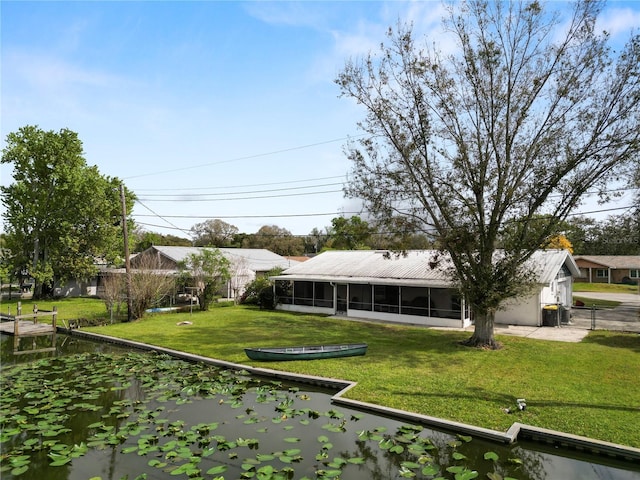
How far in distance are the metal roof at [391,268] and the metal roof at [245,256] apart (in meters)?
7.91

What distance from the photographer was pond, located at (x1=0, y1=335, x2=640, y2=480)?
6977mm

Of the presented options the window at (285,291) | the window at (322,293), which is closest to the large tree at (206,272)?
the window at (285,291)

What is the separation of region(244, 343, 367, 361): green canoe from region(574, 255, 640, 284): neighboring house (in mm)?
49959

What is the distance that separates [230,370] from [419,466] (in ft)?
25.0

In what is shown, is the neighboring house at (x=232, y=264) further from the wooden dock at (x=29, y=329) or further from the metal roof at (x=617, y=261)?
the metal roof at (x=617, y=261)

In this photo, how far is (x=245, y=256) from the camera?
123 ft

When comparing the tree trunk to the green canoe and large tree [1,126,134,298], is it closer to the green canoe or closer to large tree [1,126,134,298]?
the green canoe

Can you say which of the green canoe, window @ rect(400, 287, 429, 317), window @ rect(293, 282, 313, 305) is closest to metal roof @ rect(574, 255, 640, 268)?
window @ rect(400, 287, 429, 317)

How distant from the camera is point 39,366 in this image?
13844 mm

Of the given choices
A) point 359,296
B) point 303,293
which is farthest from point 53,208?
point 359,296

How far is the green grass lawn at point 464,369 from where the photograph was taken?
29.1 ft

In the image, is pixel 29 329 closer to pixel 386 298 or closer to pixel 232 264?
pixel 232 264

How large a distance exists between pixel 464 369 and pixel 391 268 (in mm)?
11759

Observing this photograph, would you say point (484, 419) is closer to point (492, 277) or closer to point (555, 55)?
point (492, 277)
